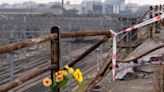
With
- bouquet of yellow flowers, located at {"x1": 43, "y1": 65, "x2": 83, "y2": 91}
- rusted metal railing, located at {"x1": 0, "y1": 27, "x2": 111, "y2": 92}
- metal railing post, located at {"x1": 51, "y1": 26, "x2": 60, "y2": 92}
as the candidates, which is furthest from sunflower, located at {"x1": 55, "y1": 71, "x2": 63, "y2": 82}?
metal railing post, located at {"x1": 51, "y1": 26, "x2": 60, "y2": 92}

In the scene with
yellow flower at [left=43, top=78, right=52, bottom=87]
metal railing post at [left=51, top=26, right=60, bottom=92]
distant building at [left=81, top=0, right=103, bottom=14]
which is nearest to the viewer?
yellow flower at [left=43, top=78, right=52, bottom=87]

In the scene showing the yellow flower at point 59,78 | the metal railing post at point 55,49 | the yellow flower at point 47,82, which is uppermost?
the metal railing post at point 55,49

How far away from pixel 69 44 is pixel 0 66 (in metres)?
1.67

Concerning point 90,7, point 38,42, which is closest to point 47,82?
point 38,42

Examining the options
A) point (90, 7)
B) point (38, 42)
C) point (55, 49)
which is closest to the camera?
point (38, 42)

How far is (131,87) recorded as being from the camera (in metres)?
6.27

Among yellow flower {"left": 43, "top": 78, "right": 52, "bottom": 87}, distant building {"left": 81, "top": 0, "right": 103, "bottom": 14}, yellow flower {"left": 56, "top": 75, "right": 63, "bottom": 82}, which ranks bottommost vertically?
yellow flower {"left": 43, "top": 78, "right": 52, "bottom": 87}

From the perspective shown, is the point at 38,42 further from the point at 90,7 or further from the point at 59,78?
the point at 90,7

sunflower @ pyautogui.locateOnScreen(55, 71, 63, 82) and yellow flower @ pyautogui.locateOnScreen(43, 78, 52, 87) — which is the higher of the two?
sunflower @ pyautogui.locateOnScreen(55, 71, 63, 82)

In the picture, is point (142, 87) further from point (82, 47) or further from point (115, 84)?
point (82, 47)

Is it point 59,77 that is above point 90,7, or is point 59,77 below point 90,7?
below

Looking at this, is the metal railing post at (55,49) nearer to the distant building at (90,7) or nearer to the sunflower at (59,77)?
the sunflower at (59,77)

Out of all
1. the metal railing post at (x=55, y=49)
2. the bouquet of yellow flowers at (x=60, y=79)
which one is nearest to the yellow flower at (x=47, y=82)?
the bouquet of yellow flowers at (x=60, y=79)

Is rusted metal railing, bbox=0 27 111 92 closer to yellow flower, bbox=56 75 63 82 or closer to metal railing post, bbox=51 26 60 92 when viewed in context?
metal railing post, bbox=51 26 60 92
